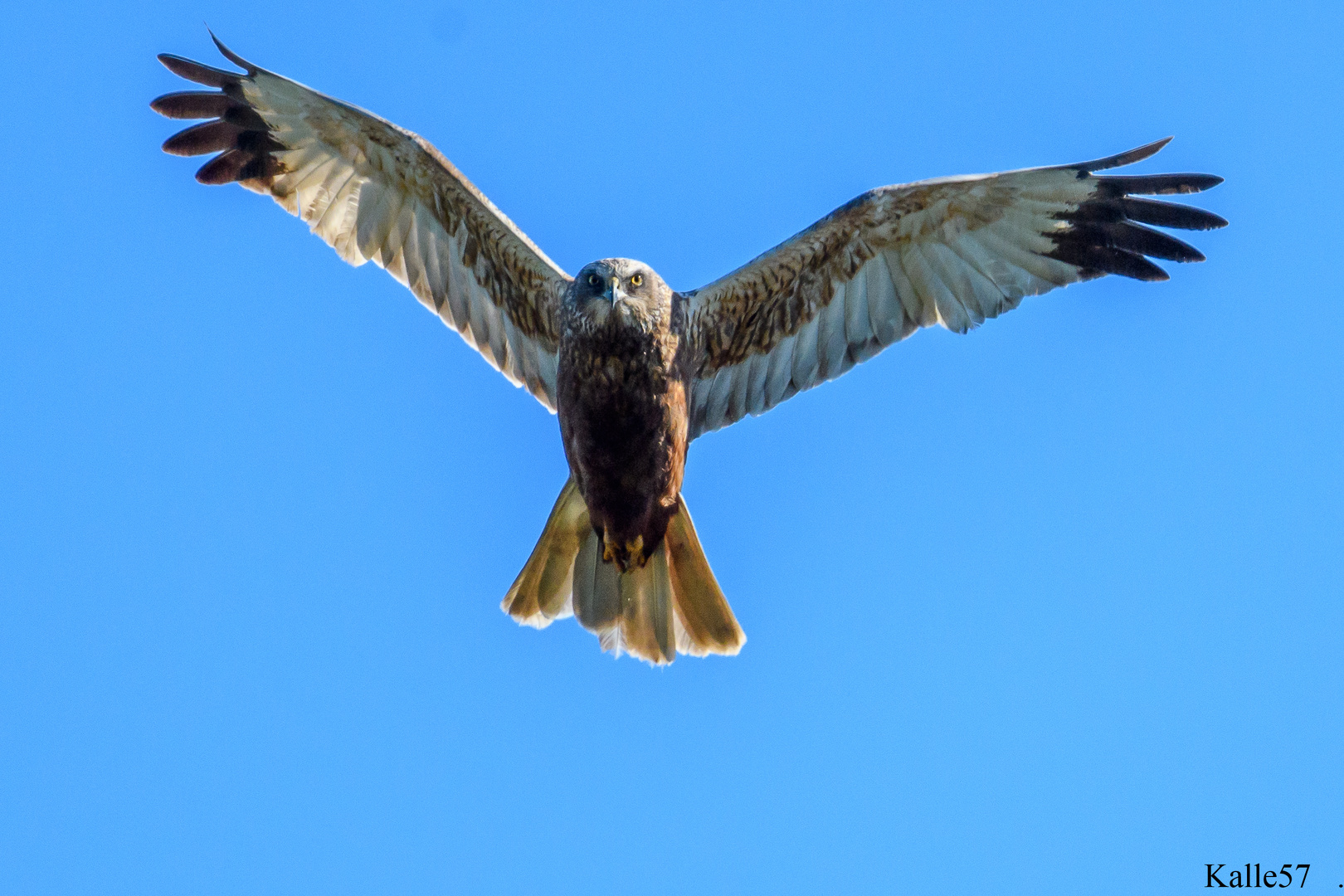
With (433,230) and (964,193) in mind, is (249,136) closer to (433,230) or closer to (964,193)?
(433,230)

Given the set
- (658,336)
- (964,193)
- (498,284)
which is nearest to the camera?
(658,336)

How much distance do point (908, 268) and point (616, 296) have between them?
2028mm

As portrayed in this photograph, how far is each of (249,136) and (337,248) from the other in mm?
848

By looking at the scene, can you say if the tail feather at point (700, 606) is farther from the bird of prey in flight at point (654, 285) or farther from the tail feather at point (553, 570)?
the tail feather at point (553, 570)

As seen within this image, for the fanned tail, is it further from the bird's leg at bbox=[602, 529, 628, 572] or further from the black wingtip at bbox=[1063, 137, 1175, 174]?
the black wingtip at bbox=[1063, 137, 1175, 174]

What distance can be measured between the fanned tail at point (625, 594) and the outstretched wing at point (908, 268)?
92 cm

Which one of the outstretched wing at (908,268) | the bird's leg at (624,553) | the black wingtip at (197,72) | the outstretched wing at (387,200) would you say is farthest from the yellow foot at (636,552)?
the black wingtip at (197,72)

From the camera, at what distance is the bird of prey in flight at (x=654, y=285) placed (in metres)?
7.62

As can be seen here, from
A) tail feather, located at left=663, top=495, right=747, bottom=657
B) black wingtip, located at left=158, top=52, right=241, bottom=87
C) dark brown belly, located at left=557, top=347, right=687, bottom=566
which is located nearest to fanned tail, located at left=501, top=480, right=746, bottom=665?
tail feather, located at left=663, top=495, right=747, bottom=657

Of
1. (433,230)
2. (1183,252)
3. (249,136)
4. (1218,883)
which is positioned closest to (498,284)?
(433,230)

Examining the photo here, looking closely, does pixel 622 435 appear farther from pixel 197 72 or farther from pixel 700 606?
pixel 197 72

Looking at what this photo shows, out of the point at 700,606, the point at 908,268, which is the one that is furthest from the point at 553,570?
the point at 908,268

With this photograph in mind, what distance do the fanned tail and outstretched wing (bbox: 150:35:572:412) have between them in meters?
0.92

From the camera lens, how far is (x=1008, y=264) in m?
8.15
